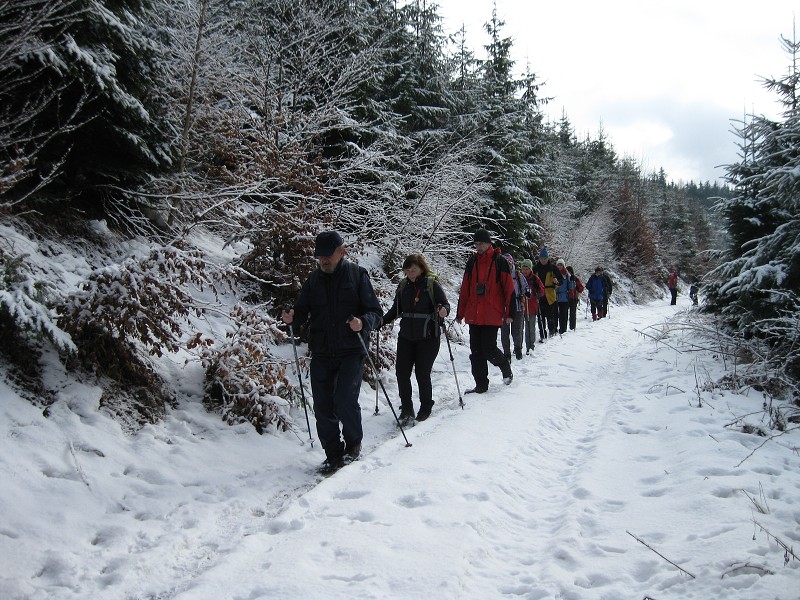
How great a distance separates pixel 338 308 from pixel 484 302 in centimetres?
324

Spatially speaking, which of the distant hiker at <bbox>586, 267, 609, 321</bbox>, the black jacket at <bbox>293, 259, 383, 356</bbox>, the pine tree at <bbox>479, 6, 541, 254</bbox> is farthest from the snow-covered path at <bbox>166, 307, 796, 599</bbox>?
the distant hiker at <bbox>586, 267, 609, 321</bbox>

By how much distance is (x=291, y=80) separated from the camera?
11.0 metres

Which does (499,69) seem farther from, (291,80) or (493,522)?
(493,522)

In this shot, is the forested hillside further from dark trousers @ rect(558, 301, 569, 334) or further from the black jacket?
dark trousers @ rect(558, 301, 569, 334)

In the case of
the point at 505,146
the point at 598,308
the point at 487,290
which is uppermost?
the point at 505,146

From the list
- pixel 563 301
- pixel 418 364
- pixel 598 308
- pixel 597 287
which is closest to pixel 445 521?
pixel 418 364

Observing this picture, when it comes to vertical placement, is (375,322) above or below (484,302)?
below

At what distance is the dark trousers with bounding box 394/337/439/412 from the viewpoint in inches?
254

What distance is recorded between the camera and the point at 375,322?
4809 millimetres

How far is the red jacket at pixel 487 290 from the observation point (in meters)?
7.40

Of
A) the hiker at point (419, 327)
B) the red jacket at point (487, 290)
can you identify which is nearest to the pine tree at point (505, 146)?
the red jacket at point (487, 290)

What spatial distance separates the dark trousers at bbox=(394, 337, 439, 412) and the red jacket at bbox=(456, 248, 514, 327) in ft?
3.97

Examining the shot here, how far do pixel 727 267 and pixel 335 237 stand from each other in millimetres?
7650

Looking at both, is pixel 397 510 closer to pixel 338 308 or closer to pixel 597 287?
pixel 338 308
